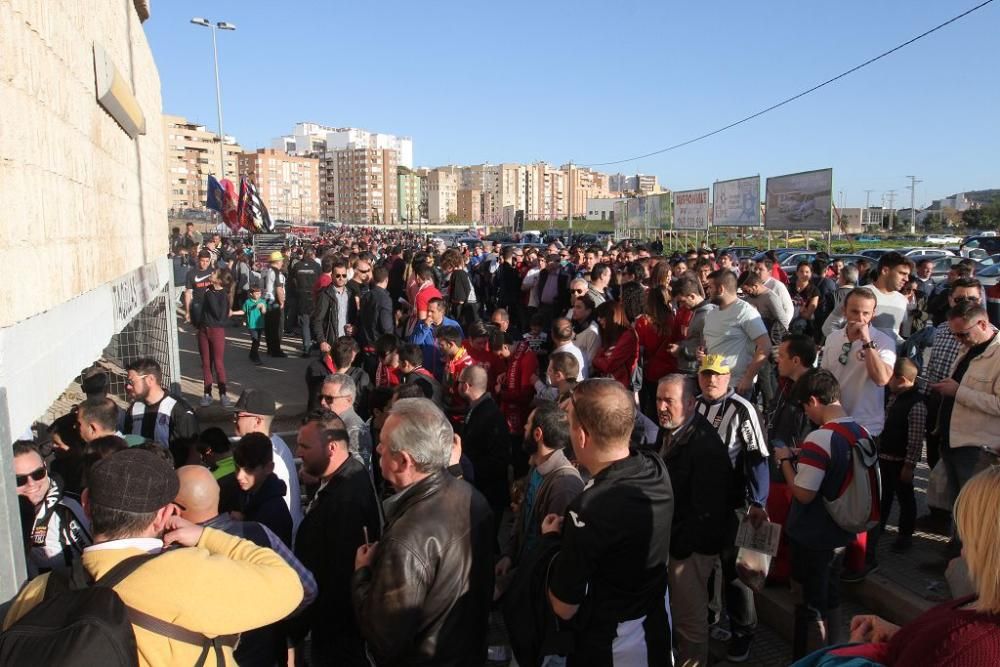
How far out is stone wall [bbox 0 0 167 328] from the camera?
241cm

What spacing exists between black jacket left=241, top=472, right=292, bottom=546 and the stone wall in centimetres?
130

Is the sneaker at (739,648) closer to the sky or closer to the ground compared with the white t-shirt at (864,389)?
closer to the ground

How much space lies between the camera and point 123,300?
470cm

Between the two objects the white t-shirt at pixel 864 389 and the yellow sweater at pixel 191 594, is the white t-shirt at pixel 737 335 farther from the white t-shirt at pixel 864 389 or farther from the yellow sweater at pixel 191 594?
the yellow sweater at pixel 191 594

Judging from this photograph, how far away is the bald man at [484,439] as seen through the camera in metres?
4.97

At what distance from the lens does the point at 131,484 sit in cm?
215

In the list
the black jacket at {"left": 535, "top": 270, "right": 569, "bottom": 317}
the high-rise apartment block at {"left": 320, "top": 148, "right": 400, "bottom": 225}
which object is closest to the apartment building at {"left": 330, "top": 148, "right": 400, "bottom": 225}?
the high-rise apartment block at {"left": 320, "top": 148, "right": 400, "bottom": 225}

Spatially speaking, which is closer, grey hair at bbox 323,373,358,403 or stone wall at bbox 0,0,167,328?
stone wall at bbox 0,0,167,328

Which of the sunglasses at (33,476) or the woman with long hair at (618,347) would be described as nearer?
the sunglasses at (33,476)

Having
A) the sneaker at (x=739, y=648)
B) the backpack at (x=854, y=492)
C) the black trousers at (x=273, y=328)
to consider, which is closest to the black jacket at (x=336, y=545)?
the sneaker at (x=739, y=648)

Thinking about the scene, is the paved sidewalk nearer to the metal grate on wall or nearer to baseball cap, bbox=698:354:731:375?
the metal grate on wall

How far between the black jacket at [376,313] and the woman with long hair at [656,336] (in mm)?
2963

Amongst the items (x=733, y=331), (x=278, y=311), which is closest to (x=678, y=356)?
(x=733, y=331)

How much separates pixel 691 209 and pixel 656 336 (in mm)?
30069
